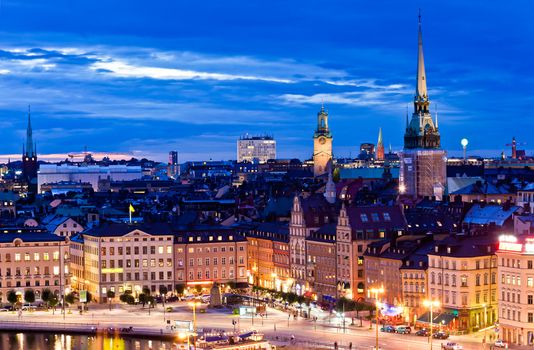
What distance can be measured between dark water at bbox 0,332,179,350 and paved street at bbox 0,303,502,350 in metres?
2.74

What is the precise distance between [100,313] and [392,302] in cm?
2745

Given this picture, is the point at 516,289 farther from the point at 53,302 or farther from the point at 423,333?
the point at 53,302

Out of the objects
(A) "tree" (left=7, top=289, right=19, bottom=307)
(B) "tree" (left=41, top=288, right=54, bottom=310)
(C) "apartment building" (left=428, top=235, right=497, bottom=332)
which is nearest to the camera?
(C) "apartment building" (left=428, top=235, right=497, bottom=332)

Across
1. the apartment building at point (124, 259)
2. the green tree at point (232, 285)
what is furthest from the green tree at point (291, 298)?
the apartment building at point (124, 259)

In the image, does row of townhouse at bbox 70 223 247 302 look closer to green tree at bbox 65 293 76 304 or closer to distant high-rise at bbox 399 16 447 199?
green tree at bbox 65 293 76 304

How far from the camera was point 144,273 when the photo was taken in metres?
128

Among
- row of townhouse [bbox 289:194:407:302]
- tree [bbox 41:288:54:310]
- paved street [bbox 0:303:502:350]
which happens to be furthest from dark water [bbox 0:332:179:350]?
row of townhouse [bbox 289:194:407:302]

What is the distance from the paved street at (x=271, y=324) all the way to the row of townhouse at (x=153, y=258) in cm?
633

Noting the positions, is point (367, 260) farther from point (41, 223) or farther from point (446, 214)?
point (41, 223)

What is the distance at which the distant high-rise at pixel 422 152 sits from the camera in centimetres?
18100

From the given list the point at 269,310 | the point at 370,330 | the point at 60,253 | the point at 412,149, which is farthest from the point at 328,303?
the point at 412,149

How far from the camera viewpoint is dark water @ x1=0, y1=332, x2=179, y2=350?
97688mm

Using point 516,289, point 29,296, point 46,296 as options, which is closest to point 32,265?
point 29,296

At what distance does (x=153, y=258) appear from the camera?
5089 inches
